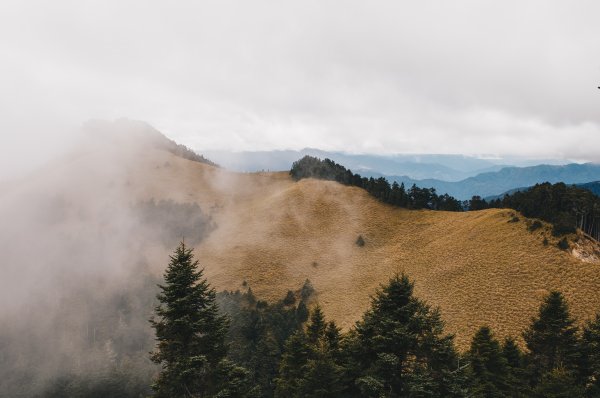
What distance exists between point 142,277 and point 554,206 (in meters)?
97.6

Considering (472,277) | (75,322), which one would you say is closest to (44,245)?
(75,322)

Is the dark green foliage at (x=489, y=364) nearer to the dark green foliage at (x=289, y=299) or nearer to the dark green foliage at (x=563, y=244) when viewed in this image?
the dark green foliage at (x=563, y=244)

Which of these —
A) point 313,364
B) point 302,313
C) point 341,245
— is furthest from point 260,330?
point 313,364

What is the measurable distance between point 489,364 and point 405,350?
18.6 m

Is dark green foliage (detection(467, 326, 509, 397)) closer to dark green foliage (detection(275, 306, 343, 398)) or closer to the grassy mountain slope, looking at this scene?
dark green foliage (detection(275, 306, 343, 398))

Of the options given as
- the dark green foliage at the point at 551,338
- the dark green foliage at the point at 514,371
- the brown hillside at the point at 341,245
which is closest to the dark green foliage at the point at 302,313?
the brown hillside at the point at 341,245

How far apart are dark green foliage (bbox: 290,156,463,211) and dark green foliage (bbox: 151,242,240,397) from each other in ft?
306

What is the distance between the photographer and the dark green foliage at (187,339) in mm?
18047

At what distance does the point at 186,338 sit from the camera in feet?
61.4

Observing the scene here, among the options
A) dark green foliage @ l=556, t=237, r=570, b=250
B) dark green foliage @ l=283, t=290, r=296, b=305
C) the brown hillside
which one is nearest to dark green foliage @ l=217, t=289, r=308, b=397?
dark green foliage @ l=283, t=290, r=296, b=305

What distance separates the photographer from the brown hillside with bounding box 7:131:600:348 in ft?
186

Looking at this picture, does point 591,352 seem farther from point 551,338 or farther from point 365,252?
point 365,252

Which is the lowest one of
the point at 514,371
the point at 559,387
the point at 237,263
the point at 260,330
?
the point at 260,330

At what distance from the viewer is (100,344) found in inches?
3440
